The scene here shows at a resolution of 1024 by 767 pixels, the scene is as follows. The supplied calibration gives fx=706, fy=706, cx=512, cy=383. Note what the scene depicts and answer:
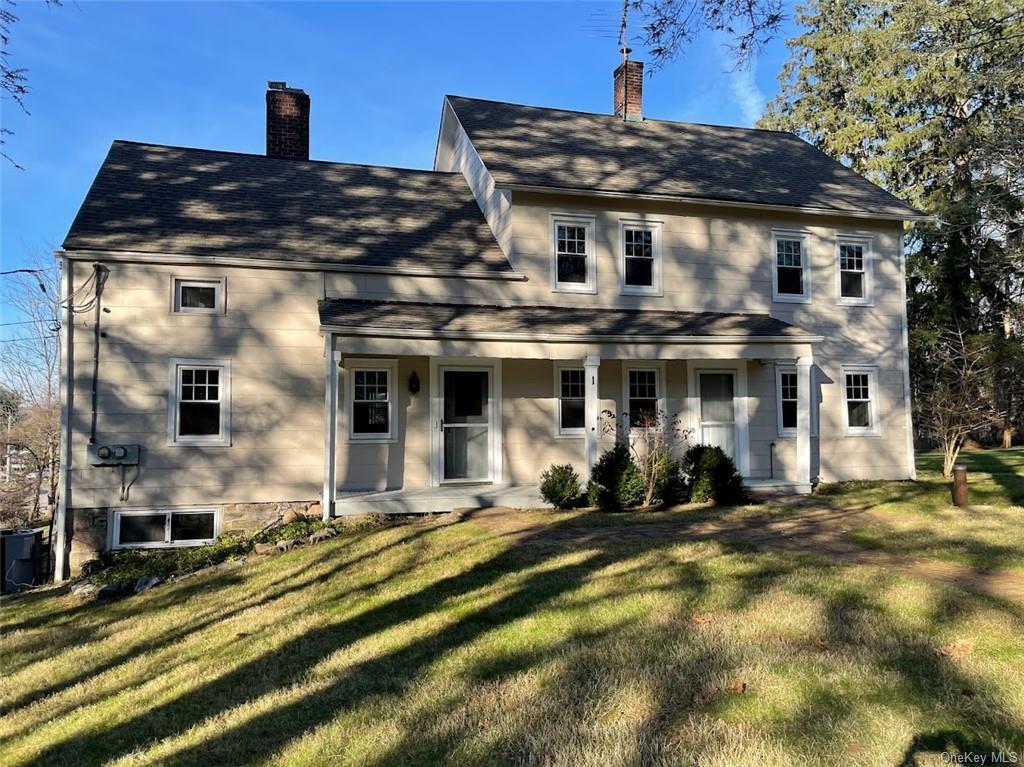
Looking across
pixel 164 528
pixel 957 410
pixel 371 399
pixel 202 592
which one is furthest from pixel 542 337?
pixel 957 410

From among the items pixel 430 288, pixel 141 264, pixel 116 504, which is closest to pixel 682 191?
pixel 430 288

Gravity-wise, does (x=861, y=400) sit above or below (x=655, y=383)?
below

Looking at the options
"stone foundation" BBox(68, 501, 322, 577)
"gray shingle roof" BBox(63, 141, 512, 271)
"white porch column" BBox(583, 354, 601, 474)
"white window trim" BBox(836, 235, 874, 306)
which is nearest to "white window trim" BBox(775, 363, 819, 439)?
"white window trim" BBox(836, 235, 874, 306)

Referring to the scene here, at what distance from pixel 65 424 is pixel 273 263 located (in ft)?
→ 12.4

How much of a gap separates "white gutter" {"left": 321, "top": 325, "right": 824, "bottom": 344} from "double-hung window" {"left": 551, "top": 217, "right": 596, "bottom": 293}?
Result: 6.75 feet

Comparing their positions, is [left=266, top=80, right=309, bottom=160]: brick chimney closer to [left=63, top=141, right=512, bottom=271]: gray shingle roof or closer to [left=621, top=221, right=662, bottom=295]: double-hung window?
[left=63, top=141, right=512, bottom=271]: gray shingle roof

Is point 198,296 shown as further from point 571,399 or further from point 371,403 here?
point 571,399

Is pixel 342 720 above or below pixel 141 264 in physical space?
below

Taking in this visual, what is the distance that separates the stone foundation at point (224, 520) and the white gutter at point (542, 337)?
9.75 ft

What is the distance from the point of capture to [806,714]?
12.2 ft

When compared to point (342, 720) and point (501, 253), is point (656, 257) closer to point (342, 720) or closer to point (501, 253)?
point (501, 253)

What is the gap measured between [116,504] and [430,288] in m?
5.86

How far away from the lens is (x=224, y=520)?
10.9m

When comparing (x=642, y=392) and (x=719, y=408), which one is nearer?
(x=642, y=392)
